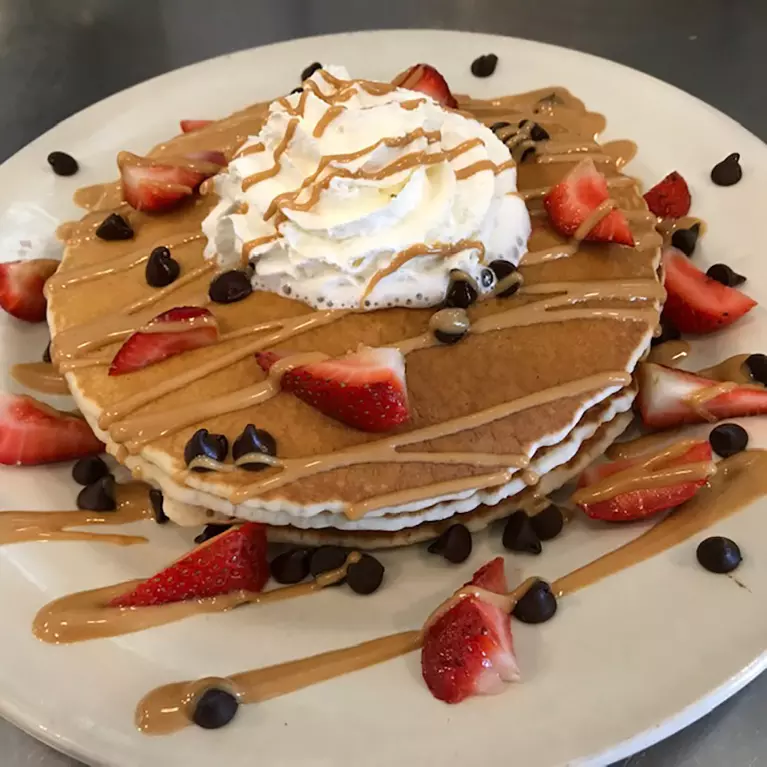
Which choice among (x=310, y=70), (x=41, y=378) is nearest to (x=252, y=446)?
(x=41, y=378)

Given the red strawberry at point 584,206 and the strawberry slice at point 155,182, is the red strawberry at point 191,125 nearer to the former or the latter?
the strawberry slice at point 155,182

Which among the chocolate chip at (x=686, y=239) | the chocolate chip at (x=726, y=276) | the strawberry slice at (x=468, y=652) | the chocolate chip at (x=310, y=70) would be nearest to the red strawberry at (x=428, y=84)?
the chocolate chip at (x=310, y=70)

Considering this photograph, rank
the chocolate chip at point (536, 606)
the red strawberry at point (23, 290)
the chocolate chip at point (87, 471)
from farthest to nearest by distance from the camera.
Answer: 1. the red strawberry at point (23, 290)
2. the chocolate chip at point (87, 471)
3. the chocolate chip at point (536, 606)

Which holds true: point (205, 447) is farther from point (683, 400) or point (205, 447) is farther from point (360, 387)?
point (683, 400)

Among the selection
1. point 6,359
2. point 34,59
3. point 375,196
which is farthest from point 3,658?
point 34,59

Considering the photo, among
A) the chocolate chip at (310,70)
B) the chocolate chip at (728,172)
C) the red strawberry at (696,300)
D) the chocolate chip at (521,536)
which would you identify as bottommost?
the chocolate chip at (521,536)

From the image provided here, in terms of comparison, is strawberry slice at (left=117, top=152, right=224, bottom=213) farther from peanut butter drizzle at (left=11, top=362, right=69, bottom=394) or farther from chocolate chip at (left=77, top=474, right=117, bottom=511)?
chocolate chip at (left=77, top=474, right=117, bottom=511)

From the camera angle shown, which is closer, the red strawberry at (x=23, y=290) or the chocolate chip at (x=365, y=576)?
the chocolate chip at (x=365, y=576)
